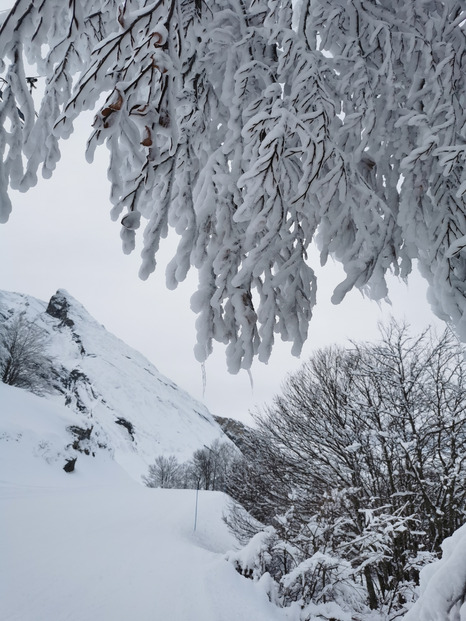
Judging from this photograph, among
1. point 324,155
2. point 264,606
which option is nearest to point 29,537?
point 264,606

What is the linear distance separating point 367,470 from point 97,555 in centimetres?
620

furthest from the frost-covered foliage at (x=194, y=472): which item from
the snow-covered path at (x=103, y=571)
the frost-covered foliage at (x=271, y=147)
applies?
the frost-covered foliage at (x=271, y=147)

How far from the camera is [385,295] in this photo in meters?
1.87

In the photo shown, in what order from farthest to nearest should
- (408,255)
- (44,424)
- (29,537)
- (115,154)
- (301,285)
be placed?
(44,424), (29,537), (408,255), (301,285), (115,154)

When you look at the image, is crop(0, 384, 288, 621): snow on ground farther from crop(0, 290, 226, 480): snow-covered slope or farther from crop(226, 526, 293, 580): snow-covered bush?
crop(0, 290, 226, 480): snow-covered slope

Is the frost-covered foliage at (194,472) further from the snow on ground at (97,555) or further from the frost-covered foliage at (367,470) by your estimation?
the frost-covered foliage at (367,470)

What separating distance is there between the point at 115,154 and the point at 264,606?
295 inches

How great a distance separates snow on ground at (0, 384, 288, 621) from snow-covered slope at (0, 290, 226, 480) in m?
23.0

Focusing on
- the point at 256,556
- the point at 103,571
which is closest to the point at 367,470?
the point at 256,556

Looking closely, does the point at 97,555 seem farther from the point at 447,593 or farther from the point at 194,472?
the point at 194,472

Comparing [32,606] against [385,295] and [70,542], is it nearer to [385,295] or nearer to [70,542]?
[70,542]

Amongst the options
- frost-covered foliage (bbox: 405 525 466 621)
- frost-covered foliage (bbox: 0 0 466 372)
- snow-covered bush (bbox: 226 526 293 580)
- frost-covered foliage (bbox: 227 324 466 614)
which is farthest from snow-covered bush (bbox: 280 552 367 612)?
frost-covered foliage (bbox: 405 525 466 621)

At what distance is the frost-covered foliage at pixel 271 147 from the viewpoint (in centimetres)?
138

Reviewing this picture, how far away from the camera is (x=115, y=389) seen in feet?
218
